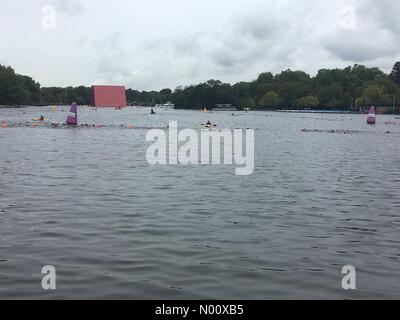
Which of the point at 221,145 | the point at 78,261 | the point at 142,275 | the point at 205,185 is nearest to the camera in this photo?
the point at 142,275

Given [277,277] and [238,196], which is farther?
[238,196]

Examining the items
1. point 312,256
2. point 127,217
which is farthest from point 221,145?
point 312,256

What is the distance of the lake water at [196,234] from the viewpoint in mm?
10039

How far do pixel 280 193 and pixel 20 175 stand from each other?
12.6 meters

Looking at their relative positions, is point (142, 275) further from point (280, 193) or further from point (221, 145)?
point (221, 145)

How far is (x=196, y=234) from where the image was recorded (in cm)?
1384

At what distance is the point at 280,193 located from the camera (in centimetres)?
Answer: 2084

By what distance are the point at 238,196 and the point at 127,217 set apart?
5677 millimetres

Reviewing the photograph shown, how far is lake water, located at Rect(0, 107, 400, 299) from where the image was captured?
10039 mm

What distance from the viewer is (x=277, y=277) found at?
10.6 meters

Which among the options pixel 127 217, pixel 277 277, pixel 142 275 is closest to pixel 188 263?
pixel 142 275
